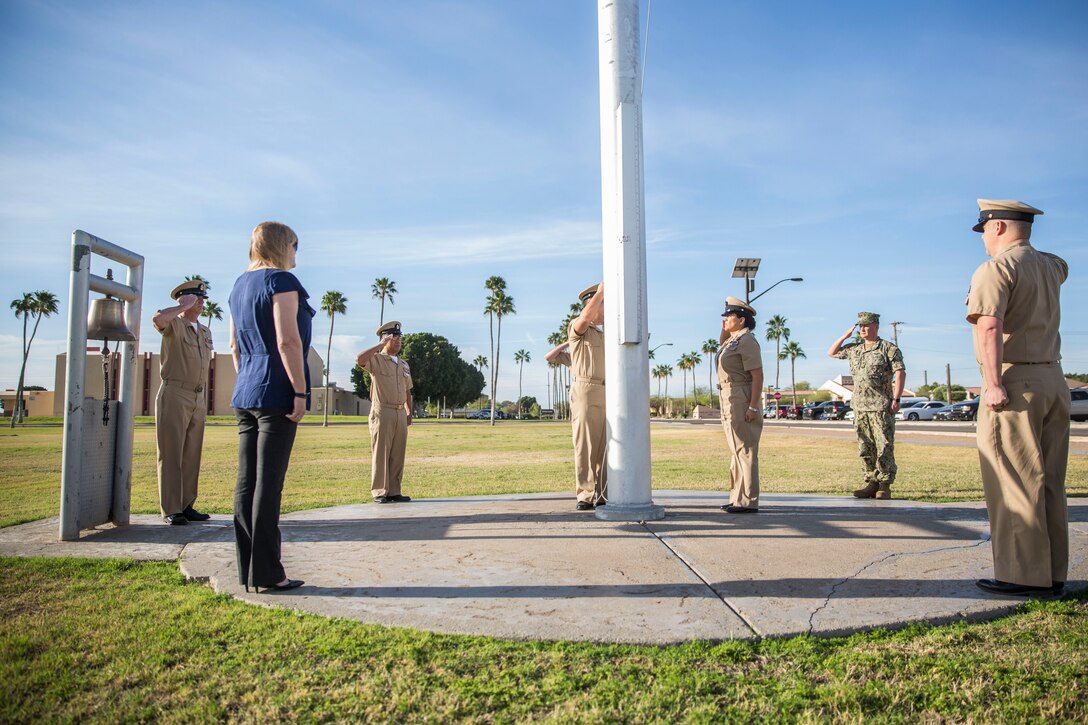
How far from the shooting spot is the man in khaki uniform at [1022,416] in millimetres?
3609

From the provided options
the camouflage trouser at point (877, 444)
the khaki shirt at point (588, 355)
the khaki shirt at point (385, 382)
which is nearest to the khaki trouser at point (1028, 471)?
the khaki shirt at point (588, 355)

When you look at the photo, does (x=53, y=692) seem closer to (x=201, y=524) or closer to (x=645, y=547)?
(x=645, y=547)

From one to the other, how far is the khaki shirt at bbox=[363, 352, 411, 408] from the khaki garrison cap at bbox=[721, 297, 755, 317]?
11.4 feet

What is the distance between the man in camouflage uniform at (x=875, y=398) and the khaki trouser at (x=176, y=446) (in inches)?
262

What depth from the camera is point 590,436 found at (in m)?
6.43

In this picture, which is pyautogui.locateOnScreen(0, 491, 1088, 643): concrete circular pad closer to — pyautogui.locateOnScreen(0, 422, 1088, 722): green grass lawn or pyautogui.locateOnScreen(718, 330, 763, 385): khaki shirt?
pyautogui.locateOnScreen(0, 422, 1088, 722): green grass lawn

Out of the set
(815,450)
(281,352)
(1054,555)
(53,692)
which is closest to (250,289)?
(281,352)

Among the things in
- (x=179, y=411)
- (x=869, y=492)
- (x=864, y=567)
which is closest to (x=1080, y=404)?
(x=869, y=492)

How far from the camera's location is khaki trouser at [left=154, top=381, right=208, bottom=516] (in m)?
5.98

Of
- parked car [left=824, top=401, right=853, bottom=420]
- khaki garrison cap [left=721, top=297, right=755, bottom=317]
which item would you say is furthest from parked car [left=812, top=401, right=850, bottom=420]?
khaki garrison cap [left=721, top=297, right=755, bottom=317]

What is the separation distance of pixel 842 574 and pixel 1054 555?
1045mm

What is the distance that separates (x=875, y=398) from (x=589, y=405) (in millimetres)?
3717

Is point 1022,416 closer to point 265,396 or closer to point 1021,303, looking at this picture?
point 1021,303

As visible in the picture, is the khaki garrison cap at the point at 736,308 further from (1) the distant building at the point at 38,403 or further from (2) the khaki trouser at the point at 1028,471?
(1) the distant building at the point at 38,403
